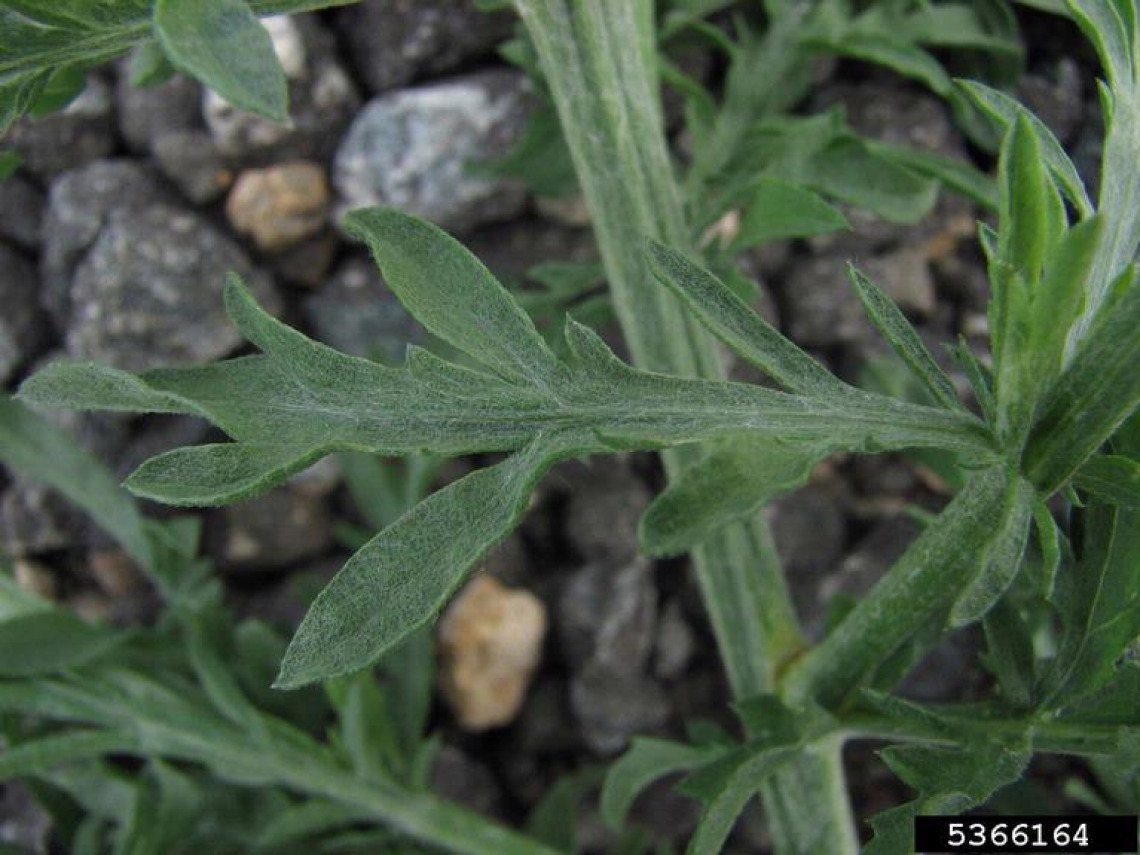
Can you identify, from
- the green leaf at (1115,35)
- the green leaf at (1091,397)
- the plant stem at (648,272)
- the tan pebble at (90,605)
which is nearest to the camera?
the green leaf at (1091,397)

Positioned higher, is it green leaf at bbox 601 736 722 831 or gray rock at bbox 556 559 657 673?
green leaf at bbox 601 736 722 831

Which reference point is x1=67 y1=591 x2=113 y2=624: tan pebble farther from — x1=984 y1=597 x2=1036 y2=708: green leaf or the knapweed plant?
x1=984 y1=597 x2=1036 y2=708: green leaf

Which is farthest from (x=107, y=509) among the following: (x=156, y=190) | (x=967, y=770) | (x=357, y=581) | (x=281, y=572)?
(x=967, y=770)

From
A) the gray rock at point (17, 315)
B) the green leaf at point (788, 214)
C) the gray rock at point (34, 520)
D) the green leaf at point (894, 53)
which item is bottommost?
the gray rock at point (34, 520)

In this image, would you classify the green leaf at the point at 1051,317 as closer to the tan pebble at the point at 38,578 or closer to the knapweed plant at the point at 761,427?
the knapweed plant at the point at 761,427

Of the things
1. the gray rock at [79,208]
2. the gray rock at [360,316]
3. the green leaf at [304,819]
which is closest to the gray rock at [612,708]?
the green leaf at [304,819]

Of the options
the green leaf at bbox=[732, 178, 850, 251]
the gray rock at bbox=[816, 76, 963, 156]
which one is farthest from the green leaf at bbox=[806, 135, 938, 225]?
the gray rock at bbox=[816, 76, 963, 156]

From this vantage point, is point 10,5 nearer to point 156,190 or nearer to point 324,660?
point 324,660
